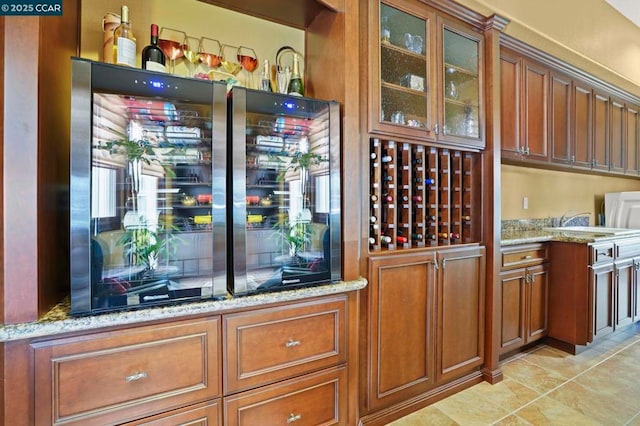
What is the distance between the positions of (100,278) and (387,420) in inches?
66.7

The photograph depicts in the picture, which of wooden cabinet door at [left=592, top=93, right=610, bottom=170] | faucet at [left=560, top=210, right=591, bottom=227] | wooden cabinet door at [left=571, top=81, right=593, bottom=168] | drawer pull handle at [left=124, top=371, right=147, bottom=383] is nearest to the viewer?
drawer pull handle at [left=124, top=371, right=147, bottom=383]

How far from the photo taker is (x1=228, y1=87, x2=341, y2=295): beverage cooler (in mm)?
1338

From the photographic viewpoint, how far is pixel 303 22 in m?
1.89

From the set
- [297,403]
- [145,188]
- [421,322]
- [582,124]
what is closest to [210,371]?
[297,403]

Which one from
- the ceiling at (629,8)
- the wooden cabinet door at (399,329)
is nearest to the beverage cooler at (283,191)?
the wooden cabinet door at (399,329)

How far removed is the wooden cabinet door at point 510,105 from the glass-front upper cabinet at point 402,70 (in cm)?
89

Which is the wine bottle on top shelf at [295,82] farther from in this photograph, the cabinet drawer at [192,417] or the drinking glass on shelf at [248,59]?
the cabinet drawer at [192,417]

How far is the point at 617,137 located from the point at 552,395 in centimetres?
310

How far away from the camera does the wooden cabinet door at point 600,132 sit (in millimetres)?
3223

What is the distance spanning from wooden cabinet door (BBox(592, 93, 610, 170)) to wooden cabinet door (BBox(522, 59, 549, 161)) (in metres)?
0.98

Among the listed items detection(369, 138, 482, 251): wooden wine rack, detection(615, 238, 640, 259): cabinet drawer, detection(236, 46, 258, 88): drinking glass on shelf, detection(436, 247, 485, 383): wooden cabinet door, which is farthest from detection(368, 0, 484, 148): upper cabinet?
detection(615, 238, 640, 259): cabinet drawer

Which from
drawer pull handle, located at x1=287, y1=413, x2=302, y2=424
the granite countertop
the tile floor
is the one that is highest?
the granite countertop

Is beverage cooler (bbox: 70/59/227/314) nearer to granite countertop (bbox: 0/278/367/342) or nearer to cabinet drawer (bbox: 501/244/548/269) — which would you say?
granite countertop (bbox: 0/278/367/342)

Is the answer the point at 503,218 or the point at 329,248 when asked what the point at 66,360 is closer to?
the point at 329,248
